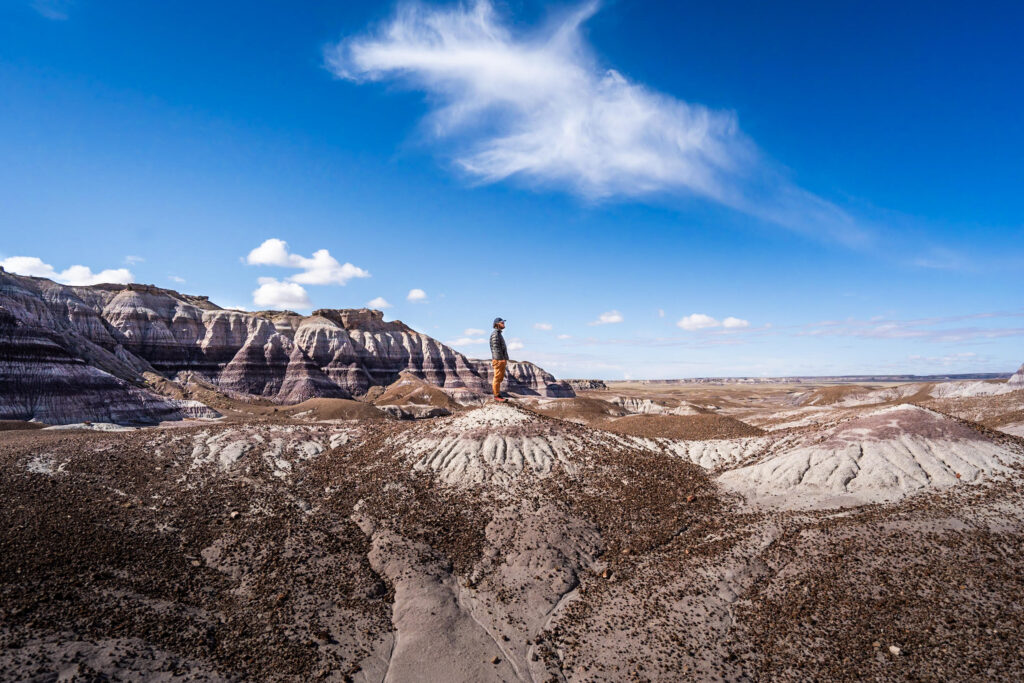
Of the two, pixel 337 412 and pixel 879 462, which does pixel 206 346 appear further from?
pixel 879 462

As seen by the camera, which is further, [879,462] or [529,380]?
[529,380]

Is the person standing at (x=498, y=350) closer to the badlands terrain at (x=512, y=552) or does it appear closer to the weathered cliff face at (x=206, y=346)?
the badlands terrain at (x=512, y=552)

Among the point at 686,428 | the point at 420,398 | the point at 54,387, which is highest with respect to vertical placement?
the point at 54,387

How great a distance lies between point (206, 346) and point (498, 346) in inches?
2905

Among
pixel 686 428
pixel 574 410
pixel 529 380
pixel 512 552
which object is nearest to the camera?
pixel 512 552

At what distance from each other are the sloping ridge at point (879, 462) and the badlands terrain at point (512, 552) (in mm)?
108

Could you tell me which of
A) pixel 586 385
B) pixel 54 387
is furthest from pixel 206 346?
pixel 586 385

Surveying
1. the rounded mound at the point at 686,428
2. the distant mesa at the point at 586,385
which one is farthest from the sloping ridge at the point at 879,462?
the distant mesa at the point at 586,385

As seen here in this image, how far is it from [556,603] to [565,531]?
2.82m

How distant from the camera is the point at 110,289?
260 ft

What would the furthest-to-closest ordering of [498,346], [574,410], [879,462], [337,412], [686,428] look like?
[574,410]
[337,412]
[686,428]
[498,346]
[879,462]

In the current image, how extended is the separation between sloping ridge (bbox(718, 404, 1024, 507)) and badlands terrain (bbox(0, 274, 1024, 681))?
11 cm

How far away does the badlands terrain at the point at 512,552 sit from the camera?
34.6 ft

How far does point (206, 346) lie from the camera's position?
253 feet
